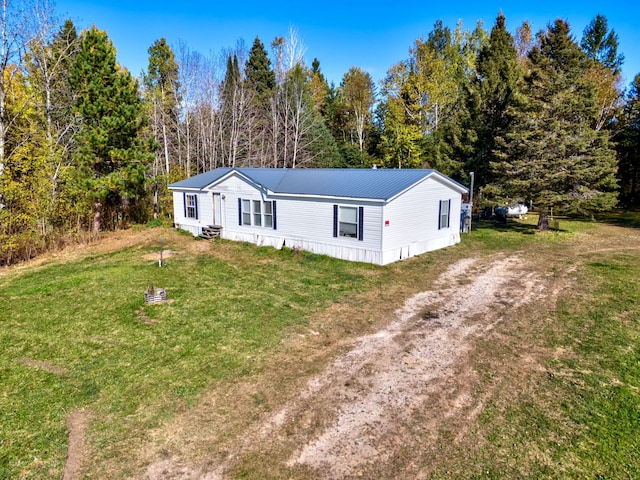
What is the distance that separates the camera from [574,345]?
8141 millimetres

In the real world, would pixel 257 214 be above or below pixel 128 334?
above

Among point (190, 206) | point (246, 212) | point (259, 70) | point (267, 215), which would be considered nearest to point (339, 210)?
point (267, 215)

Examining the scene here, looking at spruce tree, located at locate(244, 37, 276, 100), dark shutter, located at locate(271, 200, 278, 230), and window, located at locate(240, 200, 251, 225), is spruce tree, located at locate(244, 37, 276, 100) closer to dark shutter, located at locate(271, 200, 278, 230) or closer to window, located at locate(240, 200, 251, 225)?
window, located at locate(240, 200, 251, 225)

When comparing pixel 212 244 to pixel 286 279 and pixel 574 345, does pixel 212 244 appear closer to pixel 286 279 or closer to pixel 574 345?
pixel 286 279

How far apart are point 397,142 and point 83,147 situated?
2531cm

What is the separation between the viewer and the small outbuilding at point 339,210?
1516cm

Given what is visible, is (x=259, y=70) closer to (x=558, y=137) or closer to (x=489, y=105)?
(x=489, y=105)

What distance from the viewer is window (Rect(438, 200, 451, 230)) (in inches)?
711

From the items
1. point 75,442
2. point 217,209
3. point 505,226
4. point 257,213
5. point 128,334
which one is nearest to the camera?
point 75,442

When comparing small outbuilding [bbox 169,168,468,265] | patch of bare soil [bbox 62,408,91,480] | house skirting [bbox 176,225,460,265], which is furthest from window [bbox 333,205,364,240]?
patch of bare soil [bbox 62,408,91,480]

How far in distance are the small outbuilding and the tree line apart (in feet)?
16.1

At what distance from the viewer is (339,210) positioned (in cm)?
1585

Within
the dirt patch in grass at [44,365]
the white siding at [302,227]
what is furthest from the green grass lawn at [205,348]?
the white siding at [302,227]

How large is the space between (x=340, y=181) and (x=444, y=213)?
16.6 feet
